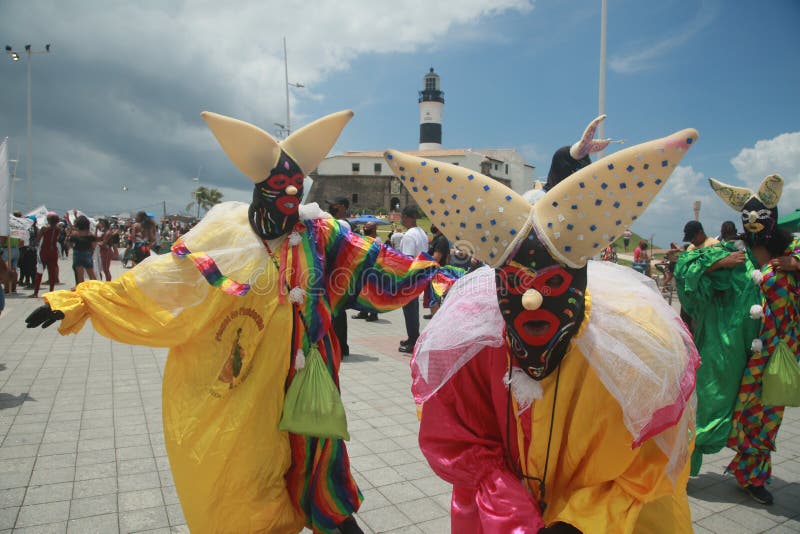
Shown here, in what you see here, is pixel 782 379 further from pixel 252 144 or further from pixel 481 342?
pixel 252 144

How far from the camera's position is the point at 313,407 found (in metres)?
2.62

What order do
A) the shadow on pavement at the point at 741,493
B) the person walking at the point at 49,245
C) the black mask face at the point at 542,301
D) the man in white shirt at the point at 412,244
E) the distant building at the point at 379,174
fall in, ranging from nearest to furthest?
the black mask face at the point at 542,301
the shadow on pavement at the point at 741,493
the man in white shirt at the point at 412,244
the person walking at the point at 49,245
the distant building at the point at 379,174

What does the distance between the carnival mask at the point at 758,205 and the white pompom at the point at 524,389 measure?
113 inches

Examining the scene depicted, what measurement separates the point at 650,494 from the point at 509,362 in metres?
0.58

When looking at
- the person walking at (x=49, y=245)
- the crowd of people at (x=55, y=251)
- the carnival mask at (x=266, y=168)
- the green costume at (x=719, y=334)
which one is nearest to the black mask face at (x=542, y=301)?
the carnival mask at (x=266, y=168)

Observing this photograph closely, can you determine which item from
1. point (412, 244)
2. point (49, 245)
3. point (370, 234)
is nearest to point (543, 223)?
point (412, 244)

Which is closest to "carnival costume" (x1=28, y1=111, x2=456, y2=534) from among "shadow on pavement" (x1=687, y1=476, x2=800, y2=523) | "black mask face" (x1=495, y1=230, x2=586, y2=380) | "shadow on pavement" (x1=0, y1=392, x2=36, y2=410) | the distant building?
"black mask face" (x1=495, y1=230, x2=586, y2=380)

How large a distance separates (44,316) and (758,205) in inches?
171

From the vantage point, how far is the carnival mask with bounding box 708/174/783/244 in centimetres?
366

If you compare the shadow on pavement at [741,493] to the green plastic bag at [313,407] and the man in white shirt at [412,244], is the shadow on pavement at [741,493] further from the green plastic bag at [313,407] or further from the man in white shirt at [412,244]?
the man in white shirt at [412,244]

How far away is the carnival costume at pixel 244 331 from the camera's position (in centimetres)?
257

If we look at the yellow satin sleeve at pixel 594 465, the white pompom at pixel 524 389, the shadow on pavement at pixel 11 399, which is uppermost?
the white pompom at pixel 524 389

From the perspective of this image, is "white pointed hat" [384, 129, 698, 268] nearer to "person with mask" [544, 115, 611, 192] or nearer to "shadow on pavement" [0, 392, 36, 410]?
"person with mask" [544, 115, 611, 192]

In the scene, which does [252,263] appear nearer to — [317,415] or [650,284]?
[317,415]
